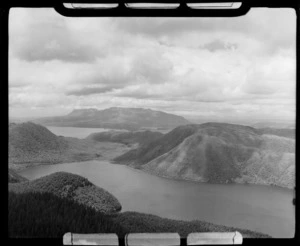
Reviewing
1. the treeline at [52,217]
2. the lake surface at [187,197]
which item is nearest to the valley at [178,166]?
the lake surface at [187,197]

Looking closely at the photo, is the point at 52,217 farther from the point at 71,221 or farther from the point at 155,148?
the point at 155,148

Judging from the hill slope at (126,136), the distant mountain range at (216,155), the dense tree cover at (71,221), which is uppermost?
the hill slope at (126,136)

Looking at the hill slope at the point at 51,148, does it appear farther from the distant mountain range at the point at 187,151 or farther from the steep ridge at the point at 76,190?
the steep ridge at the point at 76,190

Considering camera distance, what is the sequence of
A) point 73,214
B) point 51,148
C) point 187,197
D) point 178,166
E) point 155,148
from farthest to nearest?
point 155,148 → point 178,166 → point 51,148 → point 187,197 → point 73,214

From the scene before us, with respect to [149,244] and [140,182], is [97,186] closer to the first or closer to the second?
[140,182]

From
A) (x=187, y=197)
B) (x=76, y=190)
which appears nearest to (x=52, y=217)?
(x=76, y=190)

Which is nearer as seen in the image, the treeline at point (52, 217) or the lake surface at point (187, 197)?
the treeline at point (52, 217)
